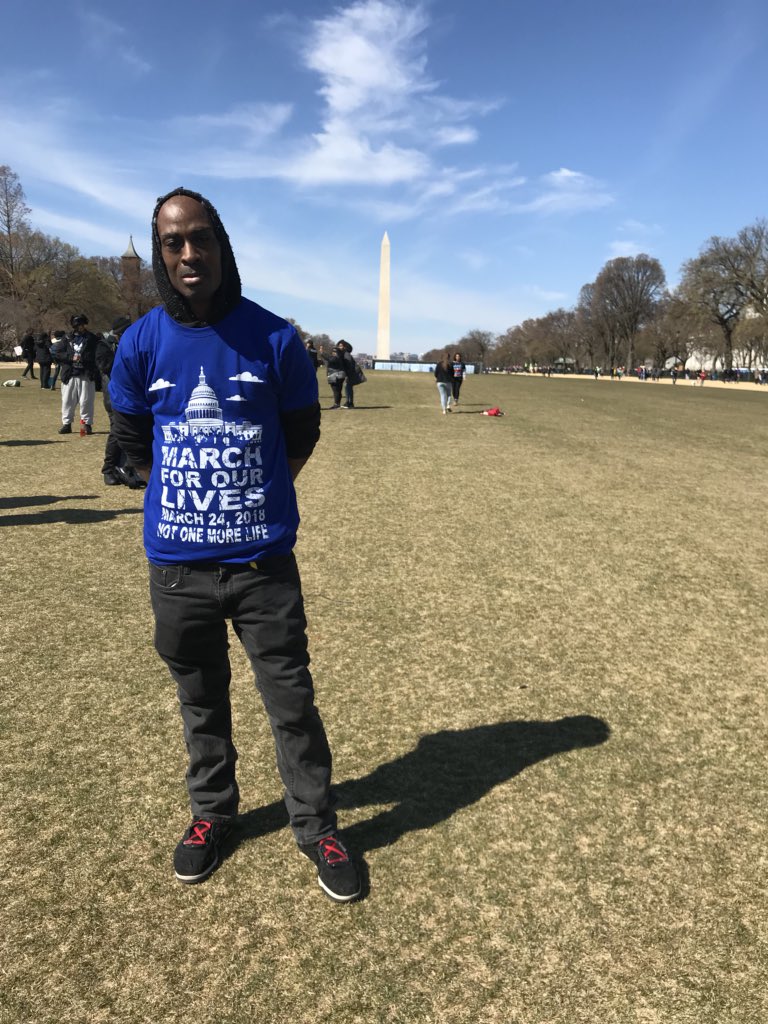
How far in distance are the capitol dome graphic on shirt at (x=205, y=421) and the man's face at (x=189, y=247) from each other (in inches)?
10.0

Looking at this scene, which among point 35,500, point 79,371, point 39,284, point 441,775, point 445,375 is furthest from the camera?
point 39,284

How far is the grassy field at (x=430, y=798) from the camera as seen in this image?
1.98m

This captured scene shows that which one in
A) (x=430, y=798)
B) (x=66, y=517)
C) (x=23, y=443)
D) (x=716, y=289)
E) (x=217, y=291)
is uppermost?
(x=716, y=289)

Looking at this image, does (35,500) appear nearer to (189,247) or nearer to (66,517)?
(66,517)

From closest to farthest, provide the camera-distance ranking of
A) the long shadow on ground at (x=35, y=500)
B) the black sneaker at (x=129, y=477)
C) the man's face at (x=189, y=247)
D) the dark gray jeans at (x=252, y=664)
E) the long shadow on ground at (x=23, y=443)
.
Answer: the man's face at (x=189, y=247) < the dark gray jeans at (x=252, y=664) < the long shadow on ground at (x=35, y=500) < the black sneaker at (x=129, y=477) < the long shadow on ground at (x=23, y=443)

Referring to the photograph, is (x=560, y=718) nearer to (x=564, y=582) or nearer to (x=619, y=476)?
(x=564, y=582)

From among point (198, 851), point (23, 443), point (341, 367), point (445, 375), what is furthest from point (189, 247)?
point (341, 367)

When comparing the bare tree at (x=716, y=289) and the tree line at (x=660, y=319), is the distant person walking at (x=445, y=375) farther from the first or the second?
the bare tree at (x=716, y=289)

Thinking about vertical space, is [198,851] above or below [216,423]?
below

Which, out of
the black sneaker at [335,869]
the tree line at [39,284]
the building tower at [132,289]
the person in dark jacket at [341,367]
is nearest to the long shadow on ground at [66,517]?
the black sneaker at [335,869]

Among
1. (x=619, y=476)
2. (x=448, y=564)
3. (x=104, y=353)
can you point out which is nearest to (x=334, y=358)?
(x=104, y=353)

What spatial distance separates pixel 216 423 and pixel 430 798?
1.75m

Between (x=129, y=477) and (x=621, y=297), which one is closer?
(x=129, y=477)

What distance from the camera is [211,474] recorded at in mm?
2180
